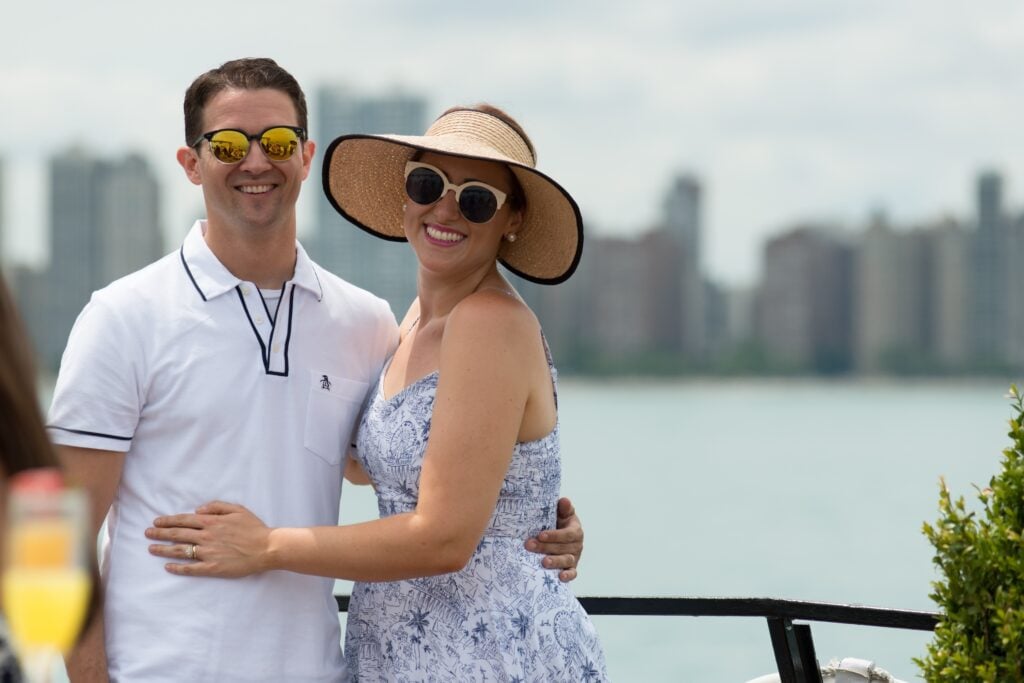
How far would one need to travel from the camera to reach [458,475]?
8.50 ft

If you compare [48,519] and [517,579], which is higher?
[48,519]

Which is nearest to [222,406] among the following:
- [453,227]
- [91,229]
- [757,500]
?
[453,227]

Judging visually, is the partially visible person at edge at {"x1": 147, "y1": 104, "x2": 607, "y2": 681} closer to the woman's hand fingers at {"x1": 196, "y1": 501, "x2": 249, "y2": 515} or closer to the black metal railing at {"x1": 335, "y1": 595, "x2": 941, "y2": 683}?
the woman's hand fingers at {"x1": 196, "y1": 501, "x2": 249, "y2": 515}

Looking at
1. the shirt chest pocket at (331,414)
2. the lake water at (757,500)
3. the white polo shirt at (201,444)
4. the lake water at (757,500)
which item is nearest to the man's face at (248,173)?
the white polo shirt at (201,444)

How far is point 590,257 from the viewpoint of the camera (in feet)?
243

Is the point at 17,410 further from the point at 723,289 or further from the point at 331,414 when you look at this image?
the point at 723,289

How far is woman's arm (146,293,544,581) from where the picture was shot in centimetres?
255

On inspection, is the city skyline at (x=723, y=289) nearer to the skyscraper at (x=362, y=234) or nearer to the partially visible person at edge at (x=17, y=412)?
the skyscraper at (x=362, y=234)

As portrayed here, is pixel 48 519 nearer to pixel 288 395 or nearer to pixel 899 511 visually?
pixel 288 395

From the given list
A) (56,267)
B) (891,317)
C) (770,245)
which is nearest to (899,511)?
(891,317)

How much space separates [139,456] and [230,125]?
66 centimetres

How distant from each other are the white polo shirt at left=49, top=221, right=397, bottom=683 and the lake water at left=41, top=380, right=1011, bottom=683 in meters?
2.86

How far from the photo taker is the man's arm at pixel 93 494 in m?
2.57

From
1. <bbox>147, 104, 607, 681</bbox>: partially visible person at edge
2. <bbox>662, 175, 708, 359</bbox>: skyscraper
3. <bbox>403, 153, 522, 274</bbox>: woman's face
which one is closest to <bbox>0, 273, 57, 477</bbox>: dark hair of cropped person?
<bbox>147, 104, 607, 681</bbox>: partially visible person at edge
